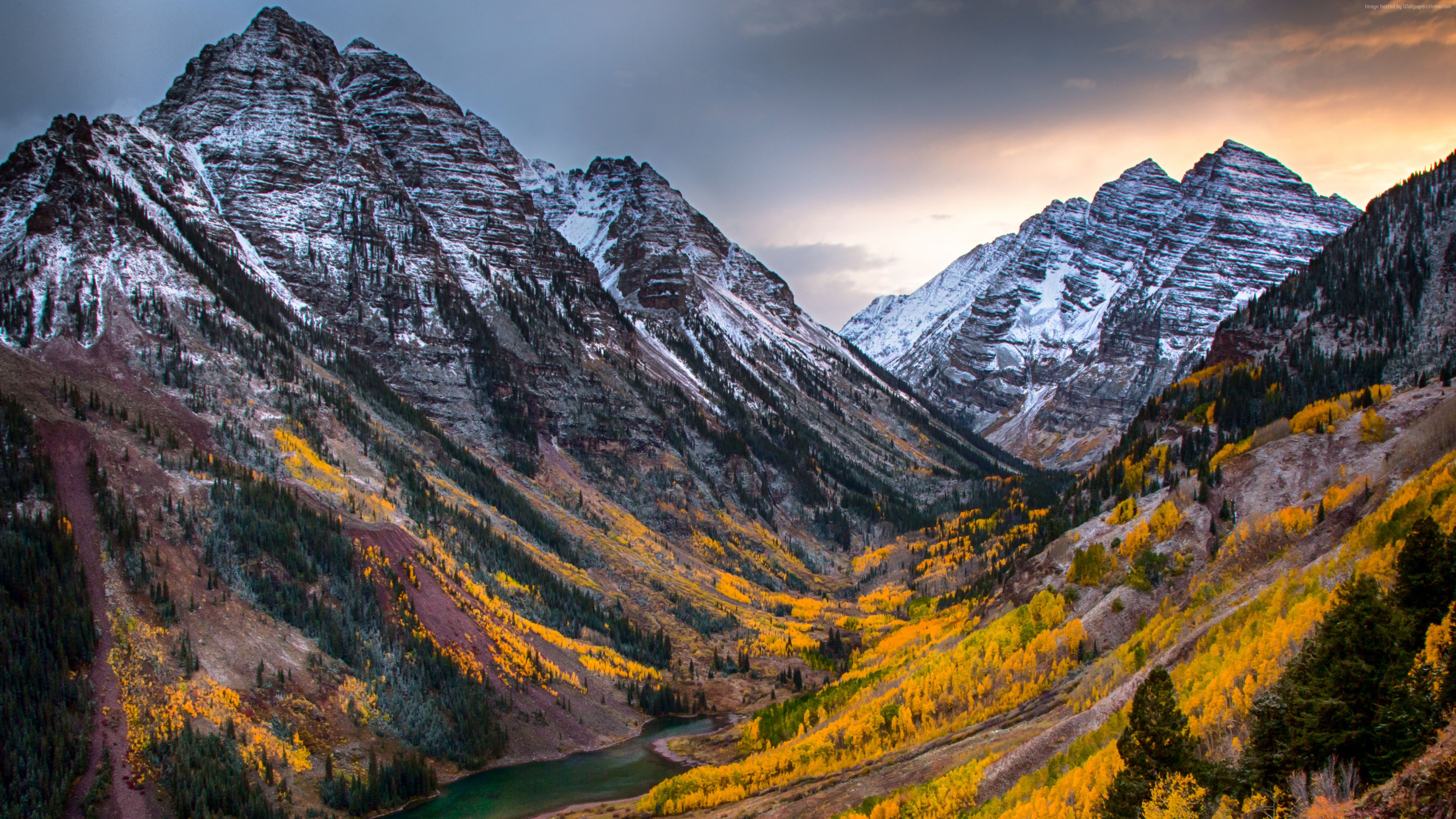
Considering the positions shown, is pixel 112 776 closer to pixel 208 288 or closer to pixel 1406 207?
pixel 208 288

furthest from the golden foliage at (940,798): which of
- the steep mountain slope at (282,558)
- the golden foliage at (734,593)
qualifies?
the golden foliage at (734,593)

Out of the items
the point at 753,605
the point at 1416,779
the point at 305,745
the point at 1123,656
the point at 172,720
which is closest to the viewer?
the point at 1416,779

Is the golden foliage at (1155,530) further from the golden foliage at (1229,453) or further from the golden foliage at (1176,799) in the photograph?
the golden foliage at (1176,799)

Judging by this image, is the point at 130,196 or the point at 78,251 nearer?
the point at 78,251

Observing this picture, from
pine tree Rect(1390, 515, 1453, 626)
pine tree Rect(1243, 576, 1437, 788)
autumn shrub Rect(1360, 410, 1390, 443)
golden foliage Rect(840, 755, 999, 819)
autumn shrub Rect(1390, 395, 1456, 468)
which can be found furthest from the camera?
autumn shrub Rect(1360, 410, 1390, 443)

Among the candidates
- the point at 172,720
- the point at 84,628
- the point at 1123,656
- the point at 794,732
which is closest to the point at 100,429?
the point at 84,628

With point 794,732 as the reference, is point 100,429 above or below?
above

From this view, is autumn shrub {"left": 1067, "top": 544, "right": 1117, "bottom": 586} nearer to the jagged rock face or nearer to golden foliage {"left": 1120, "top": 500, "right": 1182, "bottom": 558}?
golden foliage {"left": 1120, "top": 500, "right": 1182, "bottom": 558}

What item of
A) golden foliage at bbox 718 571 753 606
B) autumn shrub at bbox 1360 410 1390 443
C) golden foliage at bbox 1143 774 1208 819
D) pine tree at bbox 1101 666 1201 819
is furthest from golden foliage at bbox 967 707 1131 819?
golden foliage at bbox 718 571 753 606
